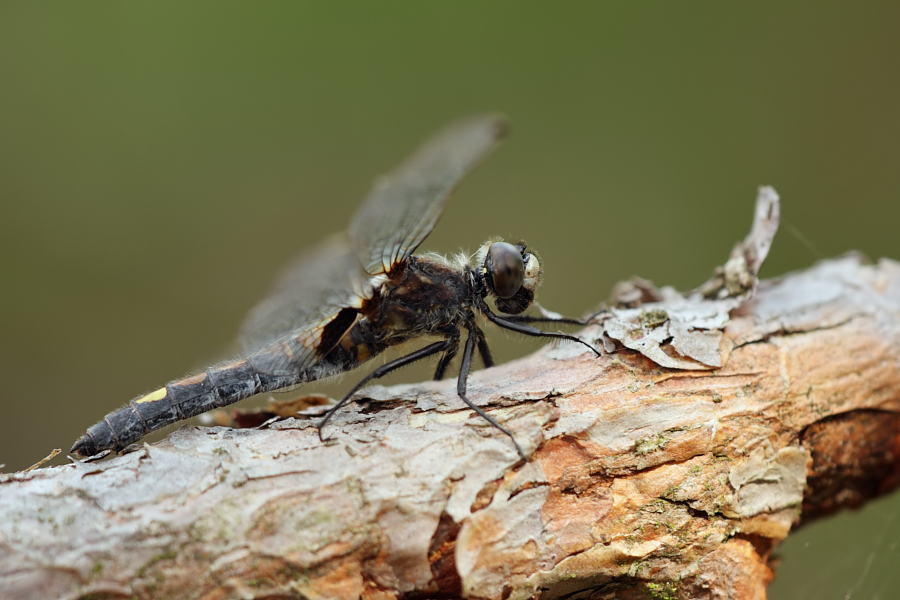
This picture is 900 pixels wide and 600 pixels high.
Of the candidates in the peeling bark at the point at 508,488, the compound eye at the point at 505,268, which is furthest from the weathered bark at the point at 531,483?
the compound eye at the point at 505,268

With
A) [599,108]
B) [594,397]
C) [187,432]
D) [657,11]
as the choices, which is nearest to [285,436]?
[187,432]

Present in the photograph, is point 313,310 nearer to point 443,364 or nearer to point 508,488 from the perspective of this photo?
point 443,364

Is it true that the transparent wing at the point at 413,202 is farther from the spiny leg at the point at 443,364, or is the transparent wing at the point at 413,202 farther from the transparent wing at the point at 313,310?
the spiny leg at the point at 443,364

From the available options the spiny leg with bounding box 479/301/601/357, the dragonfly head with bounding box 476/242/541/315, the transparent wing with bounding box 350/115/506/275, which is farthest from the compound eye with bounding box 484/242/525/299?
the transparent wing with bounding box 350/115/506/275

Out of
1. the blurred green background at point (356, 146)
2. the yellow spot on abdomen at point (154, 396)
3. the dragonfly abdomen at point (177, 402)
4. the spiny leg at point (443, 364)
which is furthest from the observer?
the blurred green background at point (356, 146)

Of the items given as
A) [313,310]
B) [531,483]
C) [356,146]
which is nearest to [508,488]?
[531,483]

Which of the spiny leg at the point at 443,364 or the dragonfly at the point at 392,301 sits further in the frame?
the spiny leg at the point at 443,364

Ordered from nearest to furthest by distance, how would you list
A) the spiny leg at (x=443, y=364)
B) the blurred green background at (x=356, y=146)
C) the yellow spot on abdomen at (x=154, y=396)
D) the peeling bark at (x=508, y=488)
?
the peeling bark at (x=508, y=488) → the yellow spot on abdomen at (x=154, y=396) → the spiny leg at (x=443, y=364) → the blurred green background at (x=356, y=146)

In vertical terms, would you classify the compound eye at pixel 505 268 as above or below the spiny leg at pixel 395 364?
above
